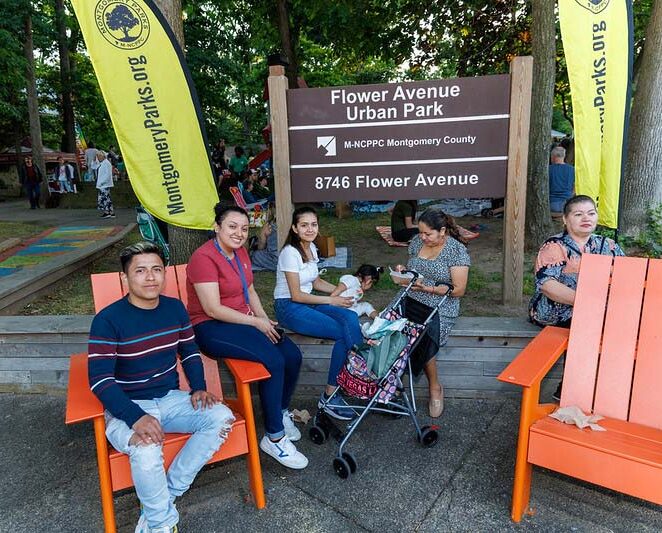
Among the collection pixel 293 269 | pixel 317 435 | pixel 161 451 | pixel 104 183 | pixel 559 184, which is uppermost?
pixel 559 184

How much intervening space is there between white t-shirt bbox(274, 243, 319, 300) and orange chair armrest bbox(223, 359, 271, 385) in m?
0.79

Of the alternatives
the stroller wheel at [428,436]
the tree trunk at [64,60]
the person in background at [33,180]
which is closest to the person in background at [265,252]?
the stroller wheel at [428,436]

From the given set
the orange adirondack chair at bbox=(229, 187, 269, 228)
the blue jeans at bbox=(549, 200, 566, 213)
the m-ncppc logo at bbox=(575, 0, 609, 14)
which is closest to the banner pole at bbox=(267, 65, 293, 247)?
the m-ncppc logo at bbox=(575, 0, 609, 14)

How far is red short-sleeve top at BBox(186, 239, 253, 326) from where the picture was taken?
9.45 ft

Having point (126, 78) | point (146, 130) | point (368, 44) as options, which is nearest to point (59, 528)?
point (146, 130)

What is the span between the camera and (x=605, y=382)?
2.64 meters

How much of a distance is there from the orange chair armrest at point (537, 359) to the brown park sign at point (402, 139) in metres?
1.50

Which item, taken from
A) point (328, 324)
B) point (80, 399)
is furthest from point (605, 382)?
point (80, 399)

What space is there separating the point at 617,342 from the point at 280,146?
280cm

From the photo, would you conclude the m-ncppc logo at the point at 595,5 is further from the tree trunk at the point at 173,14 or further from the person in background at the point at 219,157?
the person in background at the point at 219,157

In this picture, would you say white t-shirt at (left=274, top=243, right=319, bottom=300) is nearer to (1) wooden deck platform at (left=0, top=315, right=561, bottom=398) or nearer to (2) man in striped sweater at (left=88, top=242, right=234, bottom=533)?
(1) wooden deck platform at (left=0, top=315, right=561, bottom=398)

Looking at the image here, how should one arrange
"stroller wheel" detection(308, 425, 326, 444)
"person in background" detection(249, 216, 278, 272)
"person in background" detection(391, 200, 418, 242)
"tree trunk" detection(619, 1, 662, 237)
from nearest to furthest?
"stroller wheel" detection(308, 425, 326, 444)
"tree trunk" detection(619, 1, 662, 237)
"person in background" detection(249, 216, 278, 272)
"person in background" detection(391, 200, 418, 242)

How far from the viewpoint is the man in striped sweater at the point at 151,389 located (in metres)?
2.21

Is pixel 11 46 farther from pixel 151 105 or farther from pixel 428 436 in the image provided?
pixel 428 436
